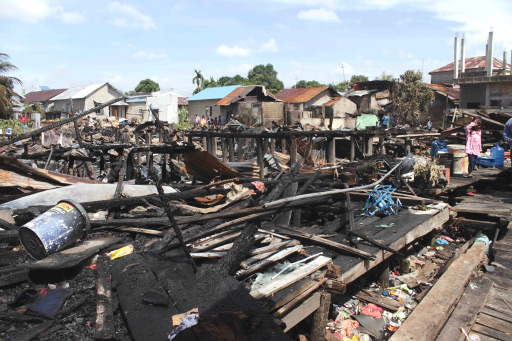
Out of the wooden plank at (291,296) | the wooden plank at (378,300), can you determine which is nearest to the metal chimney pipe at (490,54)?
the wooden plank at (378,300)

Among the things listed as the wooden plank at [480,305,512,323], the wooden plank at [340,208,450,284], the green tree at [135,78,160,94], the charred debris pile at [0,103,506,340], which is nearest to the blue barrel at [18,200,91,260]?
the charred debris pile at [0,103,506,340]

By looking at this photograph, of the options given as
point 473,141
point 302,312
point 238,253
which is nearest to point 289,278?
point 302,312

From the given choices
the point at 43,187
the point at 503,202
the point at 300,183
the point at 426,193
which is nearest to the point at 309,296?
the point at 300,183

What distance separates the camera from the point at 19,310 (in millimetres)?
3277

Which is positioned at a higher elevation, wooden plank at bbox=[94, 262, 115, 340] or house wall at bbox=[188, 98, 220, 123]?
house wall at bbox=[188, 98, 220, 123]

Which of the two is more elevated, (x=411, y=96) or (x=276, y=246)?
(x=411, y=96)

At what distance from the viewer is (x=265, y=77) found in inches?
2972

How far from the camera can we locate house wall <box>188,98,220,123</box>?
1499 inches

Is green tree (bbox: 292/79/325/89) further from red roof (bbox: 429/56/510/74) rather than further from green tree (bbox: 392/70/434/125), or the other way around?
green tree (bbox: 392/70/434/125)

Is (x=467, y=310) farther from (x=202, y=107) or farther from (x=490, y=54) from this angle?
(x=490, y=54)

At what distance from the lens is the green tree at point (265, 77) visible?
73000mm

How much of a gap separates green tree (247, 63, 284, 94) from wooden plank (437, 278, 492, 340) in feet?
218

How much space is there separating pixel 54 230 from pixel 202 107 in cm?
3753

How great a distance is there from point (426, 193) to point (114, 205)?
22.7ft
